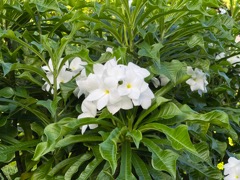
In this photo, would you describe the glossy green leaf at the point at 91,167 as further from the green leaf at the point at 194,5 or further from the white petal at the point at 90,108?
the green leaf at the point at 194,5

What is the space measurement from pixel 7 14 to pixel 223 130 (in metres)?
1.03

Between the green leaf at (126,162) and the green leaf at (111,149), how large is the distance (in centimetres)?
8

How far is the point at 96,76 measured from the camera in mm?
1515

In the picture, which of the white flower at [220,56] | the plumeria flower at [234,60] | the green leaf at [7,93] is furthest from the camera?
the plumeria flower at [234,60]

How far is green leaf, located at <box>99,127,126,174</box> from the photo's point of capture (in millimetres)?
1297

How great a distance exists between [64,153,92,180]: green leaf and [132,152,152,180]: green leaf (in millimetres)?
159

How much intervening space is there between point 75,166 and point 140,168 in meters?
0.23

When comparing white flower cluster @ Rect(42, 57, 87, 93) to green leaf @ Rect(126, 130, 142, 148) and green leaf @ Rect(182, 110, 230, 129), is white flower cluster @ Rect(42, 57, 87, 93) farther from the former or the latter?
green leaf @ Rect(182, 110, 230, 129)

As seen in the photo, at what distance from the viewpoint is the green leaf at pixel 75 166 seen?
1.55 metres

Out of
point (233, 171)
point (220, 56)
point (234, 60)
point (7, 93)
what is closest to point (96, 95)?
point (7, 93)

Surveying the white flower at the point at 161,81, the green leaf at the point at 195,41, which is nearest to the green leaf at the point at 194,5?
the green leaf at the point at 195,41

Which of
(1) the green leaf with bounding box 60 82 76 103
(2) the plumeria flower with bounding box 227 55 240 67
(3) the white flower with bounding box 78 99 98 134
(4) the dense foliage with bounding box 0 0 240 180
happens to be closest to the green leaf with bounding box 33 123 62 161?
(4) the dense foliage with bounding box 0 0 240 180

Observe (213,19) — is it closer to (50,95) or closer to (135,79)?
(135,79)

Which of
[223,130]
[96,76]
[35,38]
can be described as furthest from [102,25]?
[223,130]
